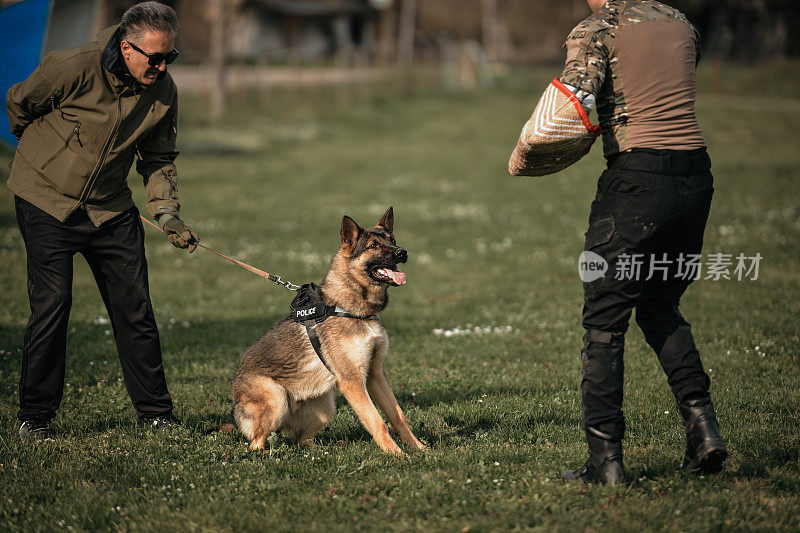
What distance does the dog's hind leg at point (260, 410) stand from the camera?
5.59m

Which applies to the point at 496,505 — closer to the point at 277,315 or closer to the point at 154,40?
the point at 154,40

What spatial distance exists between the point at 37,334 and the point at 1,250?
32.4ft

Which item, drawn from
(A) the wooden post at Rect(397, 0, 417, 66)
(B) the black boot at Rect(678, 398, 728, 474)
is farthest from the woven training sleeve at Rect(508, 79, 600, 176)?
(A) the wooden post at Rect(397, 0, 417, 66)

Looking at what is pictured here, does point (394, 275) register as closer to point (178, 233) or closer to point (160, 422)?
point (178, 233)

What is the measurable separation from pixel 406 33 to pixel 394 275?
6031 cm

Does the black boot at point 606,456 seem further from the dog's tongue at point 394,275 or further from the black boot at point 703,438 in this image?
the dog's tongue at point 394,275

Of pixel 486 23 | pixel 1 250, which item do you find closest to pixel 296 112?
pixel 1 250

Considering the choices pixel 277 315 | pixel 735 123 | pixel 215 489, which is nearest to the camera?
pixel 215 489

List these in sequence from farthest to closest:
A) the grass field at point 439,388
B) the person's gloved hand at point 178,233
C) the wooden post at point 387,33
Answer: the wooden post at point 387,33 → the person's gloved hand at point 178,233 → the grass field at point 439,388

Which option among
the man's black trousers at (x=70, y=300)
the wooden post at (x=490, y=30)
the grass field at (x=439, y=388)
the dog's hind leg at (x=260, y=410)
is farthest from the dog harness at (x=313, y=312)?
the wooden post at (x=490, y=30)

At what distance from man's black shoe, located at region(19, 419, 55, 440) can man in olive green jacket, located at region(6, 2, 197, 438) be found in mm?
11

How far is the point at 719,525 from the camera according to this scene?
13.7 feet

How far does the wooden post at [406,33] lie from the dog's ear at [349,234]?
5439cm

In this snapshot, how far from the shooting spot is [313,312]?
582 centimetres
